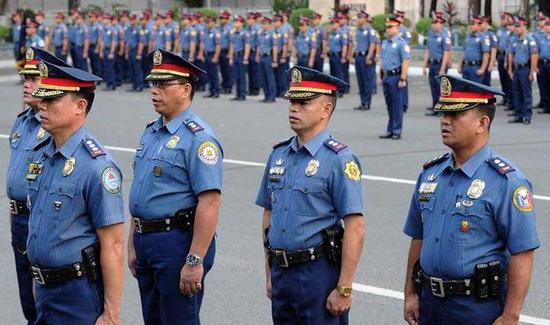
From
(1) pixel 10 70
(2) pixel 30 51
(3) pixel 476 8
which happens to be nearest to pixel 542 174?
(2) pixel 30 51

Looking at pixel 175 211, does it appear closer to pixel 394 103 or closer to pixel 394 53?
→ pixel 394 103

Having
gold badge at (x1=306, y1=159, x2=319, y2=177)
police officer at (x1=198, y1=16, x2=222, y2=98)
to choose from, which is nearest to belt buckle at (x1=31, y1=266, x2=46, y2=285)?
gold badge at (x1=306, y1=159, x2=319, y2=177)

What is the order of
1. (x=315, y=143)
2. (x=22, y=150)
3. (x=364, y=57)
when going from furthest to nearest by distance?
(x=364, y=57), (x=22, y=150), (x=315, y=143)

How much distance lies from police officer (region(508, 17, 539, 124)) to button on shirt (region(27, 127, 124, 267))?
1551 cm

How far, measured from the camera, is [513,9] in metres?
50.2

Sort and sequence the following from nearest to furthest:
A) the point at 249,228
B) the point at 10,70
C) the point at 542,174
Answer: the point at 249,228, the point at 542,174, the point at 10,70

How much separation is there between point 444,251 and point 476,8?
135 ft

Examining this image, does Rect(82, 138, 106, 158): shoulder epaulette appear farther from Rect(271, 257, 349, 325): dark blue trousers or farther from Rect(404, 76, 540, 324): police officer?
Rect(404, 76, 540, 324): police officer

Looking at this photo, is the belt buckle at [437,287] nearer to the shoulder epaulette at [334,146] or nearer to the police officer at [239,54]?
the shoulder epaulette at [334,146]

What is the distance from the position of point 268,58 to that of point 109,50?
614cm

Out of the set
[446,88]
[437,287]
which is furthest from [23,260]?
[446,88]

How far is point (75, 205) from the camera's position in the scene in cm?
528

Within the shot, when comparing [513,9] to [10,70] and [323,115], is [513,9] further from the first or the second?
[323,115]

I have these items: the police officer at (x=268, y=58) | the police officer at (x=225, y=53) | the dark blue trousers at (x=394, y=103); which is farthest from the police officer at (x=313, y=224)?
the police officer at (x=225, y=53)
